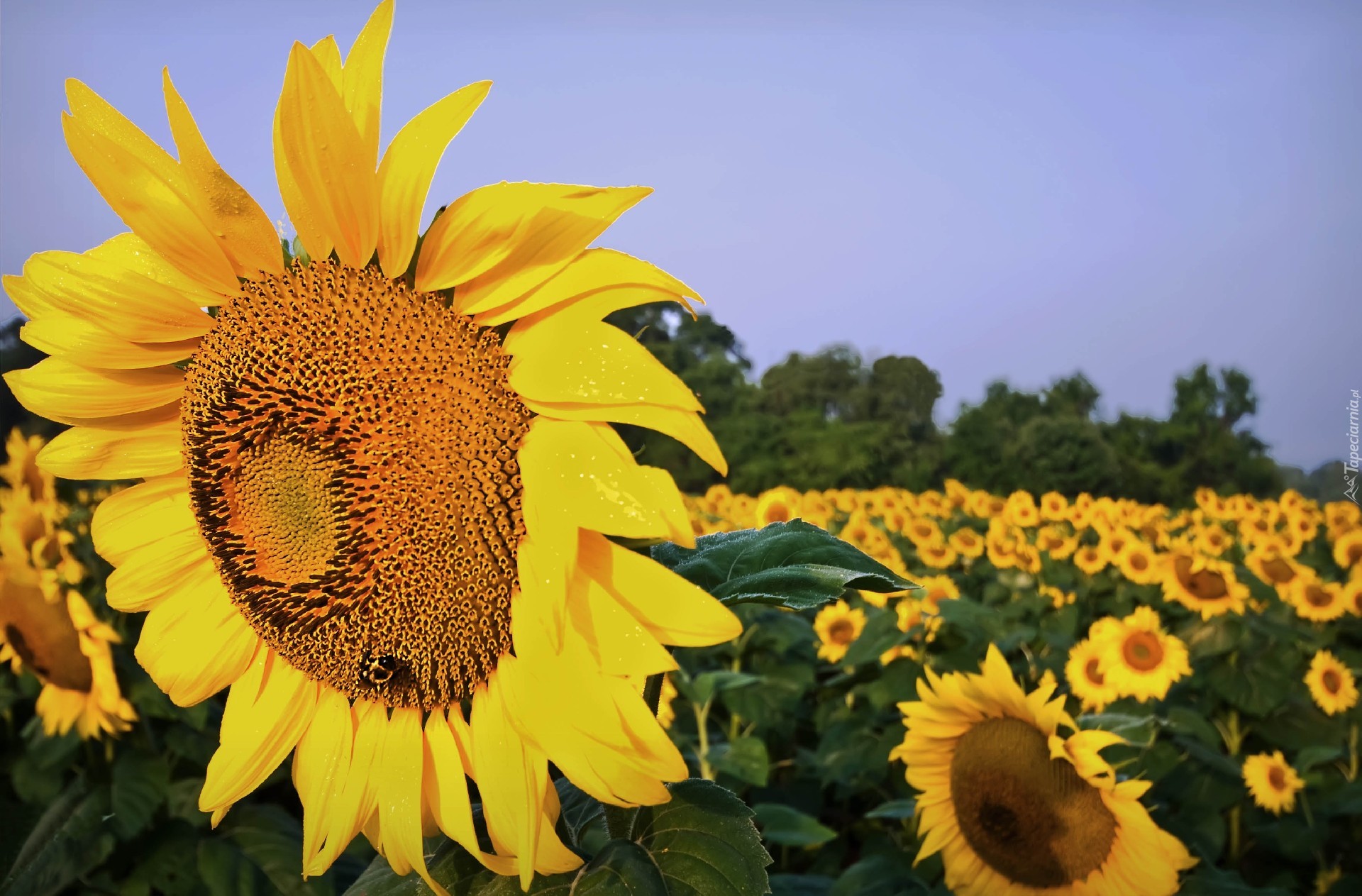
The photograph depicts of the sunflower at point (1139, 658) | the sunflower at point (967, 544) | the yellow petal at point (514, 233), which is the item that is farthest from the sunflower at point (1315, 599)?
the yellow petal at point (514, 233)

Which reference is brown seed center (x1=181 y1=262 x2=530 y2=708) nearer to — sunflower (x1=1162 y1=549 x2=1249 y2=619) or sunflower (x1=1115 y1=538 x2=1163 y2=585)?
sunflower (x1=1162 y1=549 x2=1249 y2=619)

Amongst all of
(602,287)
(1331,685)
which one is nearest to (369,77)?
(602,287)

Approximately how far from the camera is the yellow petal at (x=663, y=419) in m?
0.79

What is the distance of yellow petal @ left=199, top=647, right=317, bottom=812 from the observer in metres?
1.08

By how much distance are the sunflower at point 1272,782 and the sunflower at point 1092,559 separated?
2961mm

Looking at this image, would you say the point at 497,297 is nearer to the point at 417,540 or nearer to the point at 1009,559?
the point at 417,540

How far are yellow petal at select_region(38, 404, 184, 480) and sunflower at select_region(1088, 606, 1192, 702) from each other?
162 inches

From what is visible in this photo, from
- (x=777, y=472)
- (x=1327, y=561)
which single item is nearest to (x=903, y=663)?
(x=1327, y=561)

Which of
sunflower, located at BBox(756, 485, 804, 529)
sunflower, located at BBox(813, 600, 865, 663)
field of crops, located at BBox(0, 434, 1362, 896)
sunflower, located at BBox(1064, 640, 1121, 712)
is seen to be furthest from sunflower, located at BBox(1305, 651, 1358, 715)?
sunflower, located at BBox(756, 485, 804, 529)

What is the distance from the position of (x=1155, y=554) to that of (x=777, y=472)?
13212 millimetres

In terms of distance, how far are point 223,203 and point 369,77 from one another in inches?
8.0

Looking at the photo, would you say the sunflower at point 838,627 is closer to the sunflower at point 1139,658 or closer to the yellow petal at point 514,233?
the sunflower at point 1139,658

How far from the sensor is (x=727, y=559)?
1.07 meters

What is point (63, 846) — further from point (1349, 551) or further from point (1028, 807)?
point (1349, 551)
